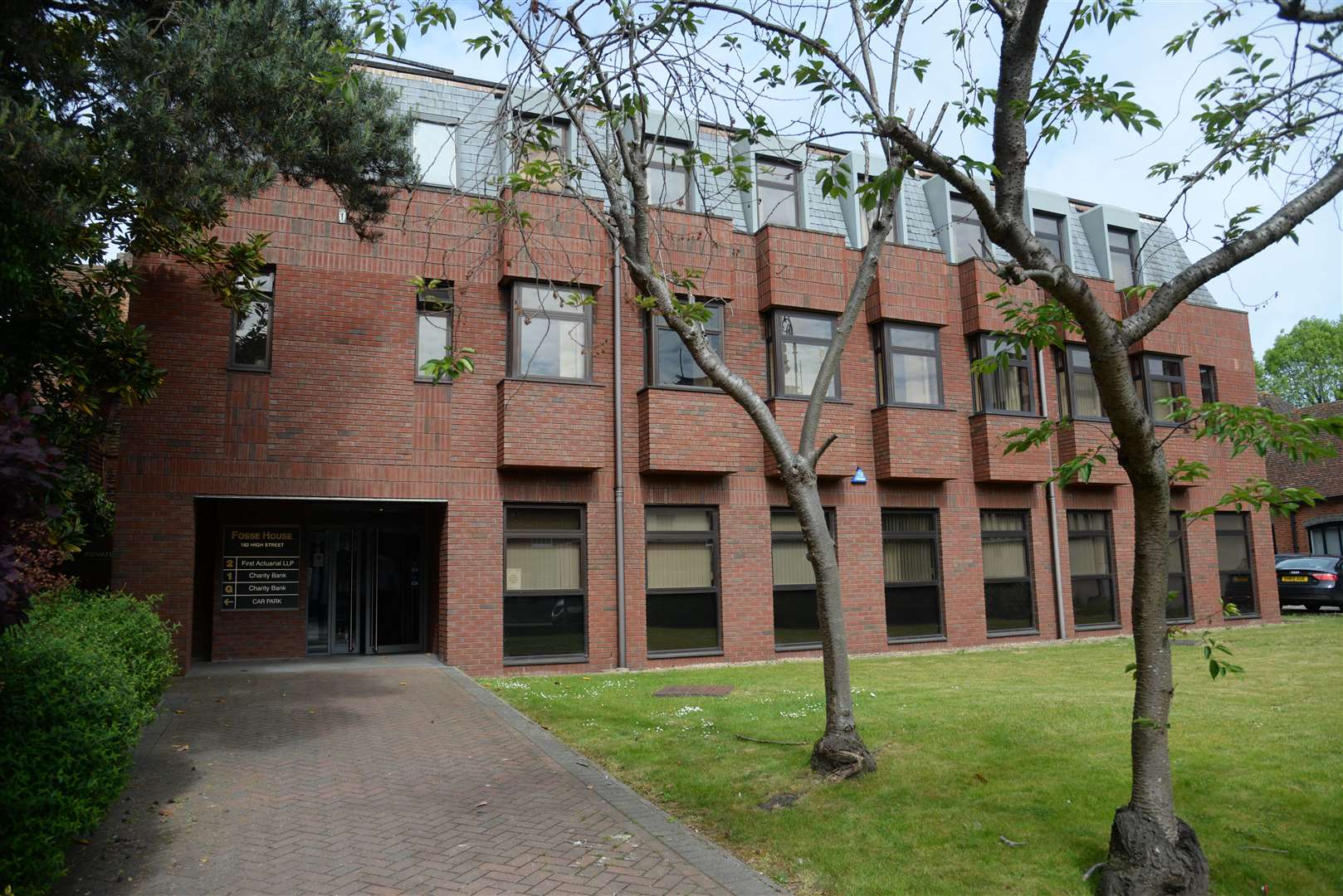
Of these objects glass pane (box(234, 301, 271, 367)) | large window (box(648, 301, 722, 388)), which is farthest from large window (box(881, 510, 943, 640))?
glass pane (box(234, 301, 271, 367))

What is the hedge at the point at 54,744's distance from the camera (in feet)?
13.9

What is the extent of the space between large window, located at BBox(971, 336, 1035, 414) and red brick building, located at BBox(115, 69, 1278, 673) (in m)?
0.07

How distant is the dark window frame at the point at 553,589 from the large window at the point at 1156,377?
11785 mm

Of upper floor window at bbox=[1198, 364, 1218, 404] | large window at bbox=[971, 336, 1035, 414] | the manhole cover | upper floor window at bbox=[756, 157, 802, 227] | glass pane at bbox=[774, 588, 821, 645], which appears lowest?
the manhole cover

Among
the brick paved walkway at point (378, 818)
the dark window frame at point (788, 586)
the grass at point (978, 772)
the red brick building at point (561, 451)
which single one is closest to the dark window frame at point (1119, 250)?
the red brick building at point (561, 451)

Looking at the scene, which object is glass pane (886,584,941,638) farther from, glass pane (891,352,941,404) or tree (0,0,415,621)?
tree (0,0,415,621)

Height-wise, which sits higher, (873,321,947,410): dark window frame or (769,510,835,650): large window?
(873,321,947,410): dark window frame

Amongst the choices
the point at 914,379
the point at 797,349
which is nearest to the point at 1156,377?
the point at 914,379

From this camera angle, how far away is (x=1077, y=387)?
61.2 ft

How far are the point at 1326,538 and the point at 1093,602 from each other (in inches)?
839

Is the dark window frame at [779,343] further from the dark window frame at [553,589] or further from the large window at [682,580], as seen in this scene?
the dark window frame at [553,589]

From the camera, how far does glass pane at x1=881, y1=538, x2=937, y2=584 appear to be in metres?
16.6

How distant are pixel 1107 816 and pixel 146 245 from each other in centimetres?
954

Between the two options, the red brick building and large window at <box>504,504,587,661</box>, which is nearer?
the red brick building
